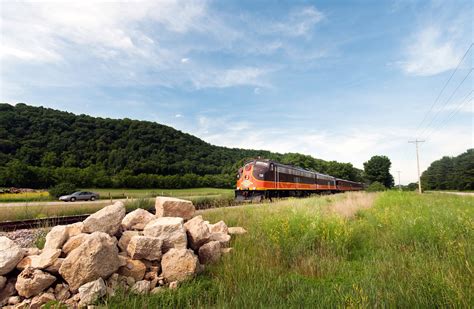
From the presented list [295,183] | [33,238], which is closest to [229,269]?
[33,238]

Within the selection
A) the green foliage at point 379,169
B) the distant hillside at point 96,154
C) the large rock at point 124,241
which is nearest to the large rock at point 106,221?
the large rock at point 124,241

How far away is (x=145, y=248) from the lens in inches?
191

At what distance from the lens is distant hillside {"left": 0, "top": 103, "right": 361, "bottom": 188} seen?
48.6m

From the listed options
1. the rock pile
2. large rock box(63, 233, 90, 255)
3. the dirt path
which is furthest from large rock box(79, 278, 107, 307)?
the dirt path

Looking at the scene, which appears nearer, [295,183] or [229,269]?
[229,269]

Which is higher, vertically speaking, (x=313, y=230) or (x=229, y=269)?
(x=313, y=230)

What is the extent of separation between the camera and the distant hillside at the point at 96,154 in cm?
4856

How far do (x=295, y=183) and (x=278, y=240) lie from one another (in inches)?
899

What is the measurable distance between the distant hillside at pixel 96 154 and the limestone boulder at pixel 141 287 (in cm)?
4946

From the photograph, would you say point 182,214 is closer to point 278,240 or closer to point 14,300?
point 278,240

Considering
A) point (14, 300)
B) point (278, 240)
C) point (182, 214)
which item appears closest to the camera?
point (14, 300)

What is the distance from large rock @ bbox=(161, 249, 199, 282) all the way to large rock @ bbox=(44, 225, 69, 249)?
1825 mm

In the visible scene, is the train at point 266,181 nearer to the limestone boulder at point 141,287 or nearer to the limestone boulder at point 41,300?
the limestone boulder at point 141,287

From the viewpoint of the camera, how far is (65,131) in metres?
64.1
